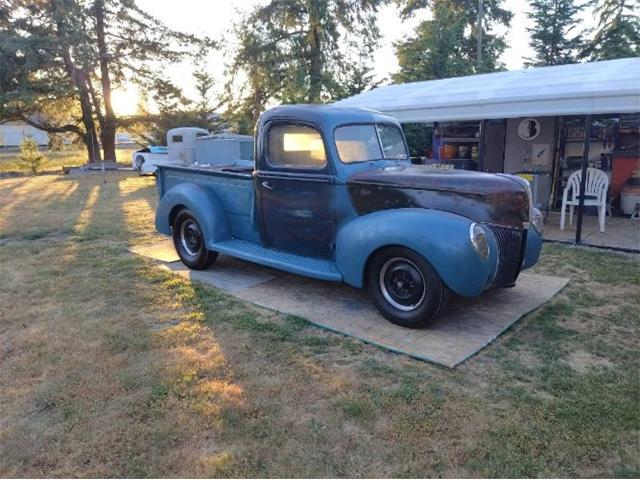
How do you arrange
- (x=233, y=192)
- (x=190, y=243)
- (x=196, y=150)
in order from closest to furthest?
(x=233, y=192)
(x=190, y=243)
(x=196, y=150)

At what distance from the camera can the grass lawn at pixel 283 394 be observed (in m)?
2.46

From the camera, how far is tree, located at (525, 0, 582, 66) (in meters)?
29.3

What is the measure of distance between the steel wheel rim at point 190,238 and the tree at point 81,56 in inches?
817

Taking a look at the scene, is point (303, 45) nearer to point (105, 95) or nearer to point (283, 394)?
point (105, 95)

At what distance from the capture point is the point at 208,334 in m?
3.98

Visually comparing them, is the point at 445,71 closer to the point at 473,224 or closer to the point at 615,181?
the point at 615,181

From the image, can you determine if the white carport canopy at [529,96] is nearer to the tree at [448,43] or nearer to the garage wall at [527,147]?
the garage wall at [527,147]

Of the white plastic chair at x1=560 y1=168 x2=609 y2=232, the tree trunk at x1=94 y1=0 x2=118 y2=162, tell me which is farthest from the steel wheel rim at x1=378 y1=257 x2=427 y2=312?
the tree trunk at x1=94 y1=0 x2=118 y2=162

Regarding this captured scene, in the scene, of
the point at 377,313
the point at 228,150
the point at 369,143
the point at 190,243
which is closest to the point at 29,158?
the point at 228,150

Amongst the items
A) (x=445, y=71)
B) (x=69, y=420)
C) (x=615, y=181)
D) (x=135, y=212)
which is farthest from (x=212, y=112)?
(x=69, y=420)

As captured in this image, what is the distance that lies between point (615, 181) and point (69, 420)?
11078 mm

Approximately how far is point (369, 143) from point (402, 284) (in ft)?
5.29

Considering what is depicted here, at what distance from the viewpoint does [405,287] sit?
160 inches

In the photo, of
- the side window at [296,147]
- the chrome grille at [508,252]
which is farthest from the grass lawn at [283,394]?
the side window at [296,147]
